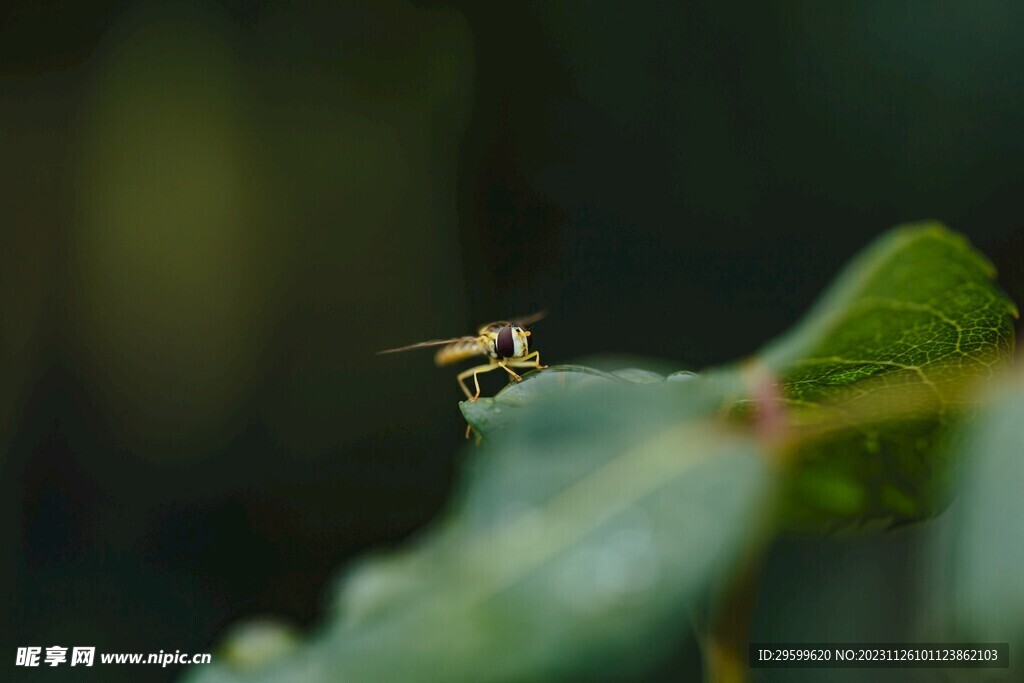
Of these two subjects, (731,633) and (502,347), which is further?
(502,347)

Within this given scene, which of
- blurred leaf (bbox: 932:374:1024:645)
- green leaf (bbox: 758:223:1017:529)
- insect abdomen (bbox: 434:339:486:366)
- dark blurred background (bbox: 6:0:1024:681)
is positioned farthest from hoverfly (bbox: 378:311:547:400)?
dark blurred background (bbox: 6:0:1024:681)

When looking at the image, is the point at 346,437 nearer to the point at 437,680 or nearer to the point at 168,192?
the point at 168,192

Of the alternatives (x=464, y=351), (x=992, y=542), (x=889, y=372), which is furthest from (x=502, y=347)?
(x=992, y=542)

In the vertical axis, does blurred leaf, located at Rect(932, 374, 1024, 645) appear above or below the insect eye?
below

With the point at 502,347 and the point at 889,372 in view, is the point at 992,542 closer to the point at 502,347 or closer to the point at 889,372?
the point at 889,372

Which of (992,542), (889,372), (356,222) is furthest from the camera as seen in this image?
(356,222)

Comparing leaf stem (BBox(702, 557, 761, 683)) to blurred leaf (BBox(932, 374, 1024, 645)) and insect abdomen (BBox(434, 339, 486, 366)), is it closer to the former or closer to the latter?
blurred leaf (BBox(932, 374, 1024, 645))

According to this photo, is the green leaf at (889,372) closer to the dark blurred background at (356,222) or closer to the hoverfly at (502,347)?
the hoverfly at (502,347)
